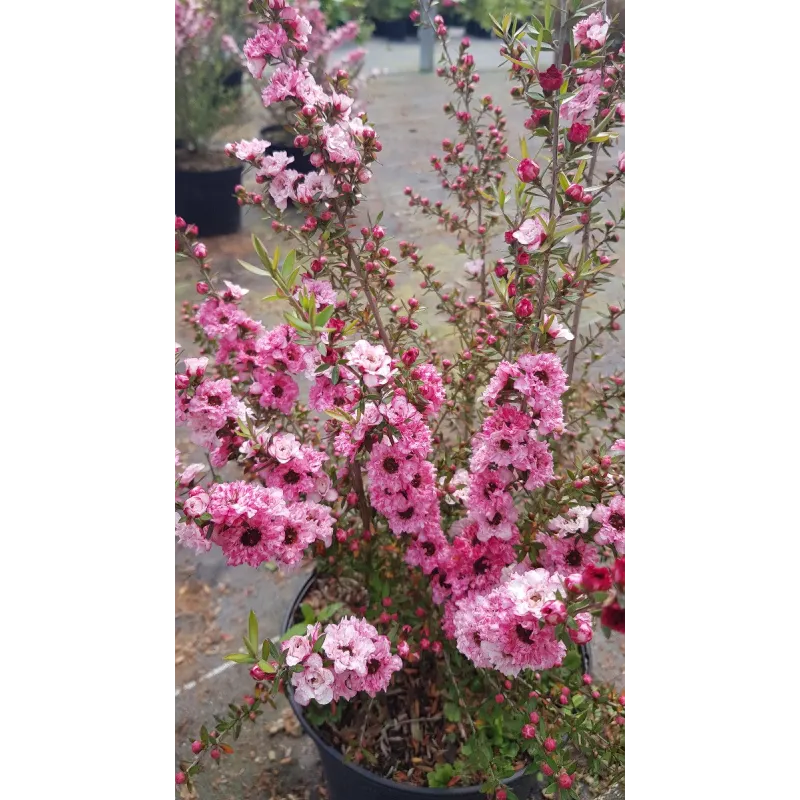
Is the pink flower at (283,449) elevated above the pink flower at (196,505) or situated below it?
above

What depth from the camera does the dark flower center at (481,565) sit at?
1048mm

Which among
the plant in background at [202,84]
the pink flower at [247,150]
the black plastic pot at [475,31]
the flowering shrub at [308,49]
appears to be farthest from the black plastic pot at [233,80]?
the pink flower at [247,150]

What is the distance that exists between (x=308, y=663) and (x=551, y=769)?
14.2 inches

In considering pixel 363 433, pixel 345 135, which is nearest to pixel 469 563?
pixel 363 433

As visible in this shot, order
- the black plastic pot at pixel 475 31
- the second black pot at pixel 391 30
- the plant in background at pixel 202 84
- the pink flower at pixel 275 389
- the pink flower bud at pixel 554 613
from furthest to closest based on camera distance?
1. the plant in background at pixel 202 84
2. the second black pot at pixel 391 30
3. the black plastic pot at pixel 475 31
4. the pink flower at pixel 275 389
5. the pink flower bud at pixel 554 613

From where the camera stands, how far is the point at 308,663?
35.1 inches

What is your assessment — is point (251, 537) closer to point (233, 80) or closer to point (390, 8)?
point (390, 8)

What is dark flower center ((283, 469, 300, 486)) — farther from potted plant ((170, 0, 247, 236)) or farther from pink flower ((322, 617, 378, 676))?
potted plant ((170, 0, 247, 236))

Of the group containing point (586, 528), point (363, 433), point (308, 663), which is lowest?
point (308, 663)

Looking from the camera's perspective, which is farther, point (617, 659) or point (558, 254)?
point (617, 659)

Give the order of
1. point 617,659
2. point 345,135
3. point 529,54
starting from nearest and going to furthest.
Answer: point 529,54 → point 345,135 → point 617,659

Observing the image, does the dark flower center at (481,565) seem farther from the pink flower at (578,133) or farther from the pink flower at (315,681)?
the pink flower at (578,133)

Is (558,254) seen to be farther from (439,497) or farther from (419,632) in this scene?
(419,632)

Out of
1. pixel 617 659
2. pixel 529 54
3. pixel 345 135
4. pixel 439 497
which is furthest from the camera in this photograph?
pixel 617 659
